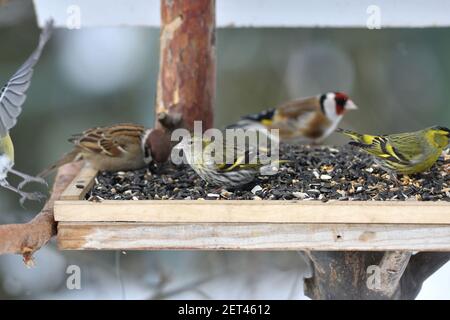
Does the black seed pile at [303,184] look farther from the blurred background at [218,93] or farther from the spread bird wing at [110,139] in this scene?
the blurred background at [218,93]

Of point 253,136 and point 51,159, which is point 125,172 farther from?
point 51,159

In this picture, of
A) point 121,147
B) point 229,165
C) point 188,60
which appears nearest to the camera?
point 229,165

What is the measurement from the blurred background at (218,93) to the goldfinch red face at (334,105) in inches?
42.8

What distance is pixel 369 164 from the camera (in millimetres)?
4152

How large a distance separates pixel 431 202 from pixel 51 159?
398cm

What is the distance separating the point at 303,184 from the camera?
3797 mm

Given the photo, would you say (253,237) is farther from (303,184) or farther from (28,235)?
(28,235)

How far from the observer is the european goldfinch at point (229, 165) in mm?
3760

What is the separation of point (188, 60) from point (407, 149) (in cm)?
139

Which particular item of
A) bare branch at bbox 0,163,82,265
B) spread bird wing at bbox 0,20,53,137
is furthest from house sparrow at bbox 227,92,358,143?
bare branch at bbox 0,163,82,265

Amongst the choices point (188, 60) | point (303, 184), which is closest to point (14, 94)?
point (188, 60)
